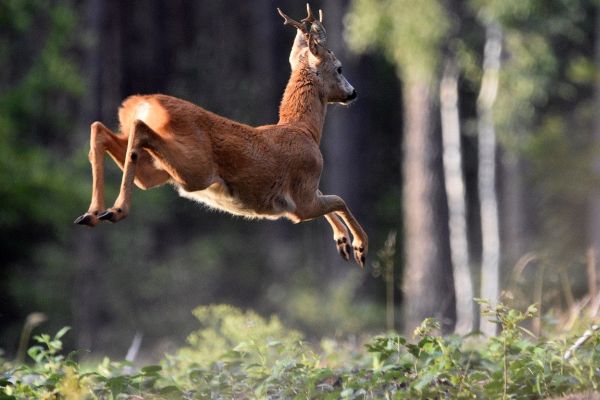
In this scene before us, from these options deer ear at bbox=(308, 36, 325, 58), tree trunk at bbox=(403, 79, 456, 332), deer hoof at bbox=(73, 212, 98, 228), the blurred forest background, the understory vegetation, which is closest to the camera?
the understory vegetation

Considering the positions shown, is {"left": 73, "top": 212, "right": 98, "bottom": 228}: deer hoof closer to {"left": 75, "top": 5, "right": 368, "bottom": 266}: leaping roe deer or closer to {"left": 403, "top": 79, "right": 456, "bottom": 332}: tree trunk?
{"left": 75, "top": 5, "right": 368, "bottom": 266}: leaping roe deer

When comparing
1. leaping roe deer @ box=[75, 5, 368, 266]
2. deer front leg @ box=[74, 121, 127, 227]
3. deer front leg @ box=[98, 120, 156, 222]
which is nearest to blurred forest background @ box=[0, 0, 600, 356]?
leaping roe deer @ box=[75, 5, 368, 266]

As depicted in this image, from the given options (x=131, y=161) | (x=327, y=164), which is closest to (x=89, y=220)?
(x=131, y=161)

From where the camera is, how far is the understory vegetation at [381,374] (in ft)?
22.2

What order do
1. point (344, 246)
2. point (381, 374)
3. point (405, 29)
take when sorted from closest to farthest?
point (381, 374)
point (344, 246)
point (405, 29)

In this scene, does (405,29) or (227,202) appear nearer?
(227,202)

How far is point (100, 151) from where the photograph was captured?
7652 mm

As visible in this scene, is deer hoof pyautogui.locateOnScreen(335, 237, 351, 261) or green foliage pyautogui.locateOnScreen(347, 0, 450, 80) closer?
deer hoof pyautogui.locateOnScreen(335, 237, 351, 261)

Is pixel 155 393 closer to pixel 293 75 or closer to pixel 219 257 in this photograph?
pixel 293 75

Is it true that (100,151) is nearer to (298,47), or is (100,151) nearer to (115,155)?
(115,155)

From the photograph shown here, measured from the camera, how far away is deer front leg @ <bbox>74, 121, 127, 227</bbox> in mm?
7277

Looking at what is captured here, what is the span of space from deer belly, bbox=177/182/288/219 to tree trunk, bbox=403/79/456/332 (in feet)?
40.9

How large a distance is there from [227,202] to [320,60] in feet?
5.01

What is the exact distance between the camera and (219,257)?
3158 centimetres
